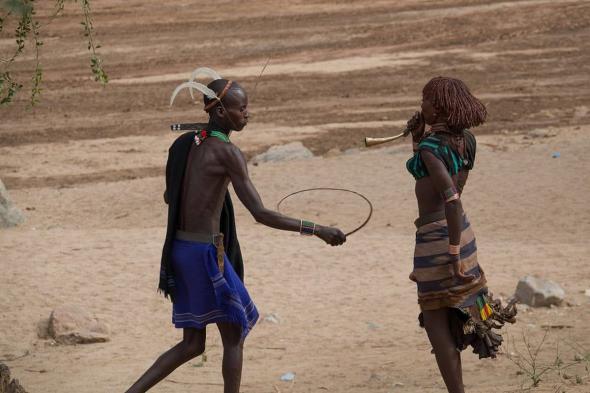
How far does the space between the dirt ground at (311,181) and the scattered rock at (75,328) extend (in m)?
0.10

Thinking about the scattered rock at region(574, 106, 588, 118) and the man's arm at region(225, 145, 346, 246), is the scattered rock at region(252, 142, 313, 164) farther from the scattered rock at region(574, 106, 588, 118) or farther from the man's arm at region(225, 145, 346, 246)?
the man's arm at region(225, 145, 346, 246)

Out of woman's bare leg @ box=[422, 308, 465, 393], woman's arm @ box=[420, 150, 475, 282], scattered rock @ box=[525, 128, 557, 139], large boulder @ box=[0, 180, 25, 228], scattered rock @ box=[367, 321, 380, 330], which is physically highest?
scattered rock @ box=[525, 128, 557, 139]

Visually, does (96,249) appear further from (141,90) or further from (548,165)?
(141,90)

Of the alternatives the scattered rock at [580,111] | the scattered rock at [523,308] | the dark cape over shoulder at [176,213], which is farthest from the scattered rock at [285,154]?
the dark cape over shoulder at [176,213]

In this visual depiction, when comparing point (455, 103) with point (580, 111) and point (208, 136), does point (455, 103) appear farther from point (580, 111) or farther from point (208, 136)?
point (580, 111)

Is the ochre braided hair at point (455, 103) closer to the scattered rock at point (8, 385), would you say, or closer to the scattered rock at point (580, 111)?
the scattered rock at point (8, 385)

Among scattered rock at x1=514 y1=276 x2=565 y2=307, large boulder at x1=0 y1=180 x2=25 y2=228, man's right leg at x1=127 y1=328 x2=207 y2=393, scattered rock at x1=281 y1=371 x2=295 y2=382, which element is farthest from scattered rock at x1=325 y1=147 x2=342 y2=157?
man's right leg at x1=127 y1=328 x2=207 y2=393

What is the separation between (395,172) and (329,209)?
1349mm

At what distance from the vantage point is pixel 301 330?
25.3ft

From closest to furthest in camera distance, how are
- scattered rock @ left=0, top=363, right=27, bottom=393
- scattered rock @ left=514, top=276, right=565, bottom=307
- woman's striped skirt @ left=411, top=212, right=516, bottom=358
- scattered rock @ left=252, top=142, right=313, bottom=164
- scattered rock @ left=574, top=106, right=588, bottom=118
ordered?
woman's striped skirt @ left=411, top=212, right=516, bottom=358 < scattered rock @ left=0, top=363, right=27, bottom=393 < scattered rock @ left=514, top=276, right=565, bottom=307 < scattered rock @ left=252, top=142, right=313, bottom=164 < scattered rock @ left=574, top=106, right=588, bottom=118

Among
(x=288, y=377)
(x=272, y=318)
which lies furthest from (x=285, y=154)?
(x=288, y=377)

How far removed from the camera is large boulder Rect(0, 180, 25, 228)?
413 inches

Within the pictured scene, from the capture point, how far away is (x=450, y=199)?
4.79 meters

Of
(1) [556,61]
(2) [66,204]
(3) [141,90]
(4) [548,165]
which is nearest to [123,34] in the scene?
(3) [141,90]
